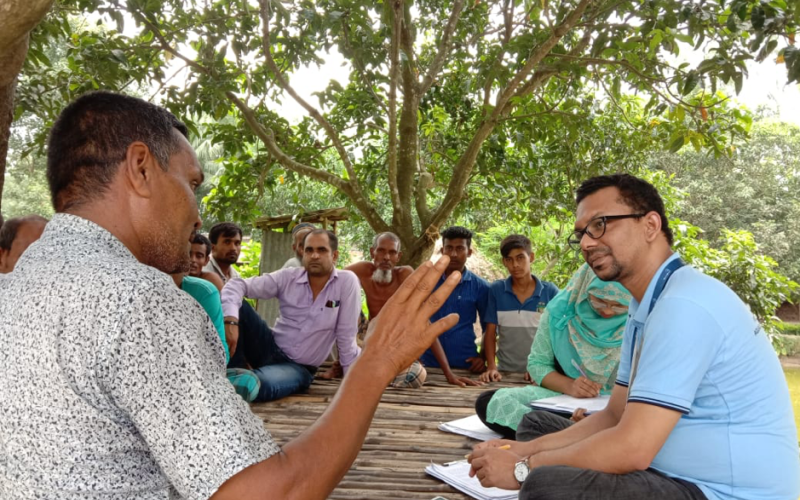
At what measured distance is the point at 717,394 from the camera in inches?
67.3

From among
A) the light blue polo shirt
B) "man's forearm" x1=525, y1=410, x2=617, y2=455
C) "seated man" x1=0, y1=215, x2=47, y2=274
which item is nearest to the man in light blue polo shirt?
the light blue polo shirt

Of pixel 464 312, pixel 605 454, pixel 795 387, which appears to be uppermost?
pixel 464 312

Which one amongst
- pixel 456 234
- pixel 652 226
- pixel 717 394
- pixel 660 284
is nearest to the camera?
pixel 717 394

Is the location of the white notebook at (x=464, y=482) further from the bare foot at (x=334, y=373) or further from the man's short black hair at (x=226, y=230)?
the man's short black hair at (x=226, y=230)

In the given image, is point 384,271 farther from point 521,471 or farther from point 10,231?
point 521,471

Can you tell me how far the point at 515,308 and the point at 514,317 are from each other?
8cm

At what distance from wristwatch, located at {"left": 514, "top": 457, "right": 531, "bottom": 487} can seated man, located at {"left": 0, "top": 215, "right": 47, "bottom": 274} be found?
2.47 meters

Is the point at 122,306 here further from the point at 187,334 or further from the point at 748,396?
the point at 748,396

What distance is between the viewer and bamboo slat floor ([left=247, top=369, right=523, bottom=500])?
263cm

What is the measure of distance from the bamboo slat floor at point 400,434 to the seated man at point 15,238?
5.18 feet

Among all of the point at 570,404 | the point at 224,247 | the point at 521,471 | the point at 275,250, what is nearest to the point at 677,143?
the point at 570,404

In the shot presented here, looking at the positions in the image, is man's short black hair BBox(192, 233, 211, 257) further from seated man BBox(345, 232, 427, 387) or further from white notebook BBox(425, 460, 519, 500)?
white notebook BBox(425, 460, 519, 500)

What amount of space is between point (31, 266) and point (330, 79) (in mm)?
4326

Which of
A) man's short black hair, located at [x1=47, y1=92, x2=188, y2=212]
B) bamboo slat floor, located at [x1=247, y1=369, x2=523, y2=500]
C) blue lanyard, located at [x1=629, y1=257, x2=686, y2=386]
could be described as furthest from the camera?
bamboo slat floor, located at [x1=247, y1=369, x2=523, y2=500]
